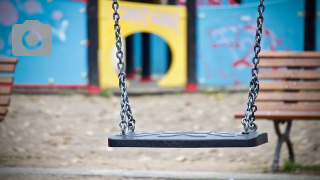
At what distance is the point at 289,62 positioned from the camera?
452 centimetres

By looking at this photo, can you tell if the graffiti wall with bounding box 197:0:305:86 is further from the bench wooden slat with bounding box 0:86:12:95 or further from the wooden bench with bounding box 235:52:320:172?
the bench wooden slat with bounding box 0:86:12:95

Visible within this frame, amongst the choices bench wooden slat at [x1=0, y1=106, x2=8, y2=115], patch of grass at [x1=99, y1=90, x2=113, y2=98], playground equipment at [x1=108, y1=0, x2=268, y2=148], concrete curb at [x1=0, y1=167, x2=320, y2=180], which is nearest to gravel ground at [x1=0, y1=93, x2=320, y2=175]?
patch of grass at [x1=99, y1=90, x2=113, y2=98]

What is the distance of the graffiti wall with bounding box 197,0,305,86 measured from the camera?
899 cm

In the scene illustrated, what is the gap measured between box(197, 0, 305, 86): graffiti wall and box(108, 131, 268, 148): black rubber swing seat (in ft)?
20.8

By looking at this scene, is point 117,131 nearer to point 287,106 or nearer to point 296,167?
point 287,106

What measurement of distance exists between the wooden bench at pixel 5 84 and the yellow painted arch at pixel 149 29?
4.09 meters

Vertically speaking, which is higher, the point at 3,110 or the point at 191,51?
the point at 191,51

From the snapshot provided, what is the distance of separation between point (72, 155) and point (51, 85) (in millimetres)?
3874

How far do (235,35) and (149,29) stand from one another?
5.01 ft

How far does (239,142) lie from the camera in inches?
99.0

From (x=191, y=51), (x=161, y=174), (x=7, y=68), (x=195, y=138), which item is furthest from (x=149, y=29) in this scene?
(x=195, y=138)

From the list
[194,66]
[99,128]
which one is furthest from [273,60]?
[194,66]

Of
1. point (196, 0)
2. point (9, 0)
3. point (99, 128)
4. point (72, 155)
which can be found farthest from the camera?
point (196, 0)

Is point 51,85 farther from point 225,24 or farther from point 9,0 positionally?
point 225,24
